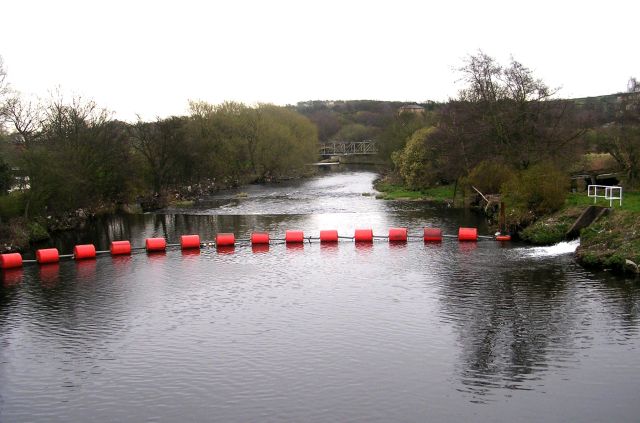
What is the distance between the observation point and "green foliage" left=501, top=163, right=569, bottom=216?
41.9m

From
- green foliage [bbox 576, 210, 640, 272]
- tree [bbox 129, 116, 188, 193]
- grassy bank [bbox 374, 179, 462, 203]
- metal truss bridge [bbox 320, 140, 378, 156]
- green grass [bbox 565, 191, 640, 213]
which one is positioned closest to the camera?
green foliage [bbox 576, 210, 640, 272]

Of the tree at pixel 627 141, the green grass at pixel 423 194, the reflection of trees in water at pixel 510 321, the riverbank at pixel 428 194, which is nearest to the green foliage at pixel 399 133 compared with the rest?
the riverbank at pixel 428 194

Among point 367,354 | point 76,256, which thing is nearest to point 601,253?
point 367,354

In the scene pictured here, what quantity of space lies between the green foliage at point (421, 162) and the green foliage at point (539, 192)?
28.9 meters

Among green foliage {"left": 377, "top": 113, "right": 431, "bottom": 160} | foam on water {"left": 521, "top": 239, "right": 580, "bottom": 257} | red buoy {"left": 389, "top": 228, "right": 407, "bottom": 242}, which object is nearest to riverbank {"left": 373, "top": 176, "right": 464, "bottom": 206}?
green foliage {"left": 377, "top": 113, "right": 431, "bottom": 160}

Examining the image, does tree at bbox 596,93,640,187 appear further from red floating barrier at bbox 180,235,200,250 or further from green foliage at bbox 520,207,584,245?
red floating barrier at bbox 180,235,200,250

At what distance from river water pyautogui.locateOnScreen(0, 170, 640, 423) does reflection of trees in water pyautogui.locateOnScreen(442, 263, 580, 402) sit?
81mm

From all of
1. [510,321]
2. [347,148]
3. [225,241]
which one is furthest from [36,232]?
[347,148]

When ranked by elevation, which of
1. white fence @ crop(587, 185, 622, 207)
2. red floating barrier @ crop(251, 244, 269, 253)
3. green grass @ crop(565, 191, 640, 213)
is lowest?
red floating barrier @ crop(251, 244, 269, 253)

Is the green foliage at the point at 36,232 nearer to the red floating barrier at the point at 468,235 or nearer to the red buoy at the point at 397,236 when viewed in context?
the red buoy at the point at 397,236

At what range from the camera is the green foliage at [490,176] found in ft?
180

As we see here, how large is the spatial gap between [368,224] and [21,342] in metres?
32.3

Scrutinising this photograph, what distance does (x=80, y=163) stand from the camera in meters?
58.4

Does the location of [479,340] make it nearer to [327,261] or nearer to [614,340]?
[614,340]
